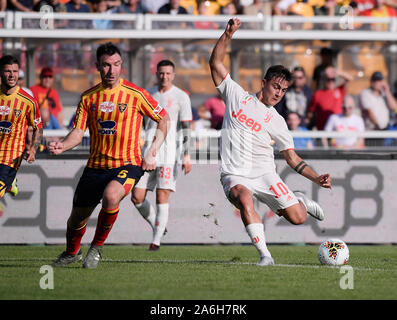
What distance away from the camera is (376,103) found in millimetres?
16438

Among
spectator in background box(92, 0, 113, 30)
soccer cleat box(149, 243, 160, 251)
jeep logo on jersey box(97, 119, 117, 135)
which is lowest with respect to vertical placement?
soccer cleat box(149, 243, 160, 251)

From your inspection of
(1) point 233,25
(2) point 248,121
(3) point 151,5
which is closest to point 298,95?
(3) point 151,5

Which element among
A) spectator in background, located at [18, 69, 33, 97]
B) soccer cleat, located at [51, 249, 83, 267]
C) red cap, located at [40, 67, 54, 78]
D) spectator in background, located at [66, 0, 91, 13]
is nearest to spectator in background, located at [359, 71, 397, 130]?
spectator in background, located at [66, 0, 91, 13]

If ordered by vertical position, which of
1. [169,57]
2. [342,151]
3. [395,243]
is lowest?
[395,243]

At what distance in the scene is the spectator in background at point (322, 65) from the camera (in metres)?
16.3

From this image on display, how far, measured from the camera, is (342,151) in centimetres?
1420

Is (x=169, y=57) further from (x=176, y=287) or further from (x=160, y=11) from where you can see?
(x=176, y=287)

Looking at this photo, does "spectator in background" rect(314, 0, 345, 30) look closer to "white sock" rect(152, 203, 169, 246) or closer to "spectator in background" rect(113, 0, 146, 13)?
"spectator in background" rect(113, 0, 146, 13)

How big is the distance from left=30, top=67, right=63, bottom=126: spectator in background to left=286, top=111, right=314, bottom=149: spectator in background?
12.5ft

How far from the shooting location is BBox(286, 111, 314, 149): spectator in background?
14555 millimetres

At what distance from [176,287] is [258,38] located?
8391 mm

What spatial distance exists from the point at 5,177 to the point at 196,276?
2907 millimetres

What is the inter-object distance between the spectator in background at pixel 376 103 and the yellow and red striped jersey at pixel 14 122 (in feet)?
24.2
